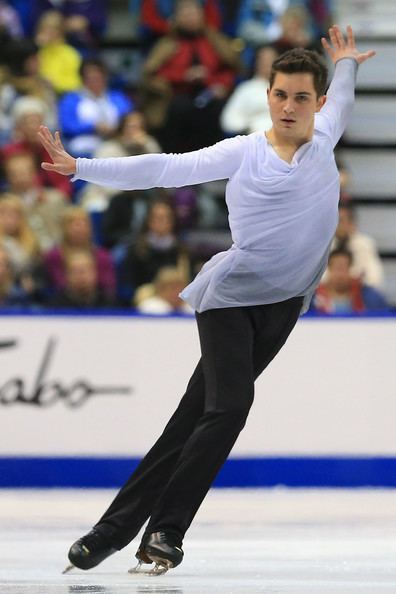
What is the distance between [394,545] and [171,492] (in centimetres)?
141

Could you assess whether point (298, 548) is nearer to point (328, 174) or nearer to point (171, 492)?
point (171, 492)

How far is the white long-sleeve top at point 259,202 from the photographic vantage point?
14.6 feet

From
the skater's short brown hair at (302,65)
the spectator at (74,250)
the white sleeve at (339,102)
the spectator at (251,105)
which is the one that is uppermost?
the skater's short brown hair at (302,65)

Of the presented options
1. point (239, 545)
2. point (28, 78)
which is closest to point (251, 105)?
point (28, 78)

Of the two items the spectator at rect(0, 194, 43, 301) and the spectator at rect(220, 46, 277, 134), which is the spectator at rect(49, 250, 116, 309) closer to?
the spectator at rect(0, 194, 43, 301)

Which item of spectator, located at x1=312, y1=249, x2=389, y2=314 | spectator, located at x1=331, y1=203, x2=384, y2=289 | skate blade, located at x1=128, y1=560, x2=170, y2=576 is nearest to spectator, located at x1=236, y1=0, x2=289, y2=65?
spectator, located at x1=331, y1=203, x2=384, y2=289

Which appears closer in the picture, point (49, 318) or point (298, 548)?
point (298, 548)

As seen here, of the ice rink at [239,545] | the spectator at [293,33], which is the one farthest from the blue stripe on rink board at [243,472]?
the spectator at [293,33]

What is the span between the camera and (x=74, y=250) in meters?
9.12

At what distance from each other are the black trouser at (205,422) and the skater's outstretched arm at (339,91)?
0.57 metres

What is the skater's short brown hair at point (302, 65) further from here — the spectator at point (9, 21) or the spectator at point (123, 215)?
the spectator at point (9, 21)

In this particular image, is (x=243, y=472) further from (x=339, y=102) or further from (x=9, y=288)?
(x=339, y=102)

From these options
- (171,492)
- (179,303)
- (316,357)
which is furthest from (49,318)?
(171,492)

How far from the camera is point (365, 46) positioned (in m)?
12.1
